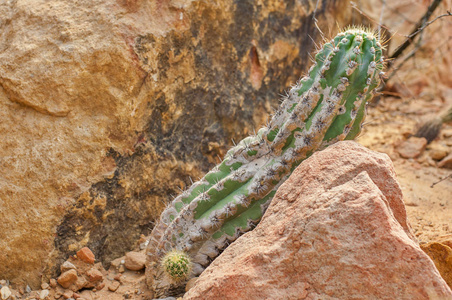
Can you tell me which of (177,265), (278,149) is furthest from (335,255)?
(177,265)

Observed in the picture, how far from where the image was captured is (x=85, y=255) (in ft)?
9.86

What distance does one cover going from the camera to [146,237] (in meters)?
3.41

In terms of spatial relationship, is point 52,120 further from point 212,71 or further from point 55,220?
point 212,71

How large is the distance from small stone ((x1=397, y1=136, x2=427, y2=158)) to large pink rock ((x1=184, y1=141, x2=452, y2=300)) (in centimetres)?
271

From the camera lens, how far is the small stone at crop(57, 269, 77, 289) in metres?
2.87

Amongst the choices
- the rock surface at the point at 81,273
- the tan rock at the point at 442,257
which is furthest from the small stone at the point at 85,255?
the tan rock at the point at 442,257

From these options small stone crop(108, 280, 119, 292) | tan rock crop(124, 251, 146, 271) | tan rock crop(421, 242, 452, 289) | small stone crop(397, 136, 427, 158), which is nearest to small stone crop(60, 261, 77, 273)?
small stone crop(108, 280, 119, 292)

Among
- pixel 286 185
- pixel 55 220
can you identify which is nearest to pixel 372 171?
pixel 286 185

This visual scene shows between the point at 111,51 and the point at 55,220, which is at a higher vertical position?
the point at 111,51

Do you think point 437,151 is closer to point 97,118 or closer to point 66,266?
point 97,118

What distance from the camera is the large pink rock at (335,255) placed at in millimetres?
1878

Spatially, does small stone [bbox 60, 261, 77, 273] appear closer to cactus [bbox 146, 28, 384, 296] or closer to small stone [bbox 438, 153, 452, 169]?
cactus [bbox 146, 28, 384, 296]

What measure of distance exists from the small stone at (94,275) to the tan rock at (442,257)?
197cm

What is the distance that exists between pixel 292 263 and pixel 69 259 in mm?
1635
